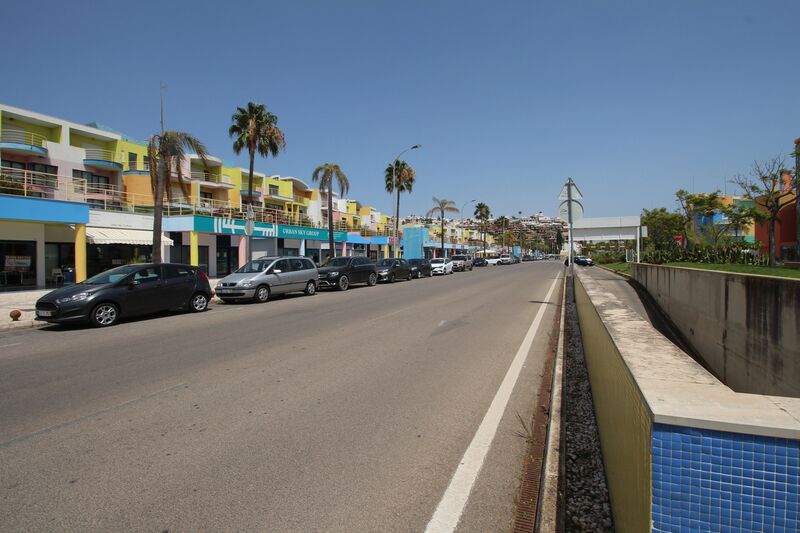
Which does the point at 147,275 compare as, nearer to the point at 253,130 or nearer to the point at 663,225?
the point at 253,130

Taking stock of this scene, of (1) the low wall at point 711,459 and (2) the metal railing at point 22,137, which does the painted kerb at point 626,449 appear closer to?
(1) the low wall at point 711,459

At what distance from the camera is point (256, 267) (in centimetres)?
1777

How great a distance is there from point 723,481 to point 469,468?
97.3 inches

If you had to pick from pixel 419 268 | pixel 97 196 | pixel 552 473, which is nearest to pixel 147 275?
pixel 552 473

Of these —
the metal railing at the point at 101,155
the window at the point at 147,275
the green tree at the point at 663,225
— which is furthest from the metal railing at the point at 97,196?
the green tree at the point at 663,225

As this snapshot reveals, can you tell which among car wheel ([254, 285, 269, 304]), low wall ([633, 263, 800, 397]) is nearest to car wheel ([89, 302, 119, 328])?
car wheel ([254, 285, 269, 304])

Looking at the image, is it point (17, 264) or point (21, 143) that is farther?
point (21, 143)

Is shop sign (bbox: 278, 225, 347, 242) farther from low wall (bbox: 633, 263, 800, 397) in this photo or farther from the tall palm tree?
low wall (bbox: 633, 263, 800, 397)

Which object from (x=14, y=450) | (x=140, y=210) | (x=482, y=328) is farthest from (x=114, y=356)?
(x=140, y=210)

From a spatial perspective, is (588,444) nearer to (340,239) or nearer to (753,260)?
(753,260)

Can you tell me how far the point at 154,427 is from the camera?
461cm

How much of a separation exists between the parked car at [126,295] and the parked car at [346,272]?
7.94 metres

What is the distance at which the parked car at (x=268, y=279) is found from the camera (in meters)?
16.4

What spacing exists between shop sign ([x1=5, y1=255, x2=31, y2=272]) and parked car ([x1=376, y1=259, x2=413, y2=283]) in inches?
714
